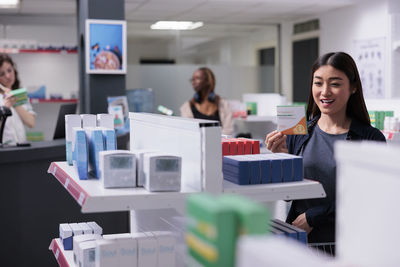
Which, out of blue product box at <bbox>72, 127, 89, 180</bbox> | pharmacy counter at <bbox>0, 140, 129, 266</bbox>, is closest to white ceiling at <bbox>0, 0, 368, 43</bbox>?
pharmacy counter at <bbox>0, 140, 129, 266</bbox>

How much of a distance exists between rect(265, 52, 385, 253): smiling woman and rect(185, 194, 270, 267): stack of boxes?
148cm

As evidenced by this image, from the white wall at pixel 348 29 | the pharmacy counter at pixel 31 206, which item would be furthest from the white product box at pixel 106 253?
the white wall at pixel 348 29

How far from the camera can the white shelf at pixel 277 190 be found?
86.6 inches

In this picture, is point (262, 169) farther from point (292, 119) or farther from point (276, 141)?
point (276, 141)

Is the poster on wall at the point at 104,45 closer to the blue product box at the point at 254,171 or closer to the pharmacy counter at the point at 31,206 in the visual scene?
the pharmacy counter at the point at 31,206

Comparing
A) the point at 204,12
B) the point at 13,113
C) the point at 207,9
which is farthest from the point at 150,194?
the point at 204,12

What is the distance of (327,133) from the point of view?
283 centimetres

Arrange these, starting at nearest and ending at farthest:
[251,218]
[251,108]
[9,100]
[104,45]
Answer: [251,218] < [9,100] < [104,45] < [251,108]

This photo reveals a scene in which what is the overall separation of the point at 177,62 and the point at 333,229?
26.7 feet

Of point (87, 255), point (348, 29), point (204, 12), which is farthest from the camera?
point (204, 12)

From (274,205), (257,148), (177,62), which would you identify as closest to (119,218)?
(274,205)

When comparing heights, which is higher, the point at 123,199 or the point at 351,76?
the point at 351,76

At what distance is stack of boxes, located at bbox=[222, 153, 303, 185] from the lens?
2.25 metres

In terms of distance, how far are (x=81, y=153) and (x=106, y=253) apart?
0.46 m
